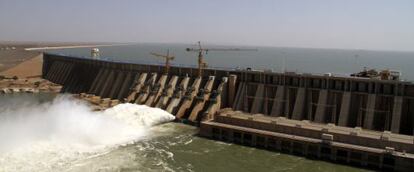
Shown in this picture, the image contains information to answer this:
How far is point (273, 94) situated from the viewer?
5550 centimetres

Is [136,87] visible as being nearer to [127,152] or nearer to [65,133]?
[65,133]

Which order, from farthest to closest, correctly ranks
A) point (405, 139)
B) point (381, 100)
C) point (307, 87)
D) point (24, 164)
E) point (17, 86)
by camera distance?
point (17, 86)
point (307, 87)
point (381, 100)
point (405, 139)
point (24, 164)

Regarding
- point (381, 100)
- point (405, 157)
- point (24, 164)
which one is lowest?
point (24, 164)

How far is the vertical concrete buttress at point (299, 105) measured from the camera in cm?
5109

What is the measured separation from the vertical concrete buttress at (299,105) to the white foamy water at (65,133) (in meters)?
16.7

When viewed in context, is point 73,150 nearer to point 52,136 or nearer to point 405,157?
point 52,136

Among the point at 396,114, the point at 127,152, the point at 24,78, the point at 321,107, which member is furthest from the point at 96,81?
the point at 396,114

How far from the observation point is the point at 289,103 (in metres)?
53.2

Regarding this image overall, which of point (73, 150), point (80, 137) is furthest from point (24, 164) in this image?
point (80, 137)

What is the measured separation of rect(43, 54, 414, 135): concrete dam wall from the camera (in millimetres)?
46719

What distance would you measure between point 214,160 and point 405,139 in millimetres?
18605

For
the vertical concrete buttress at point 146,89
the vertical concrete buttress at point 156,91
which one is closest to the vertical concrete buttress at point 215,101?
the vertical concrete buttress at point 156,91

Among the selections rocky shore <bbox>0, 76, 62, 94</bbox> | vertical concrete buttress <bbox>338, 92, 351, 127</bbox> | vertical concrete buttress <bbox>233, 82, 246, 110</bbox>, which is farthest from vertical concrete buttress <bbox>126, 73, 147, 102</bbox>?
vertical concrete buttress <bbox>338, 92, 351, 127</bbox>

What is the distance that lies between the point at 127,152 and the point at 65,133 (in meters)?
8.62
